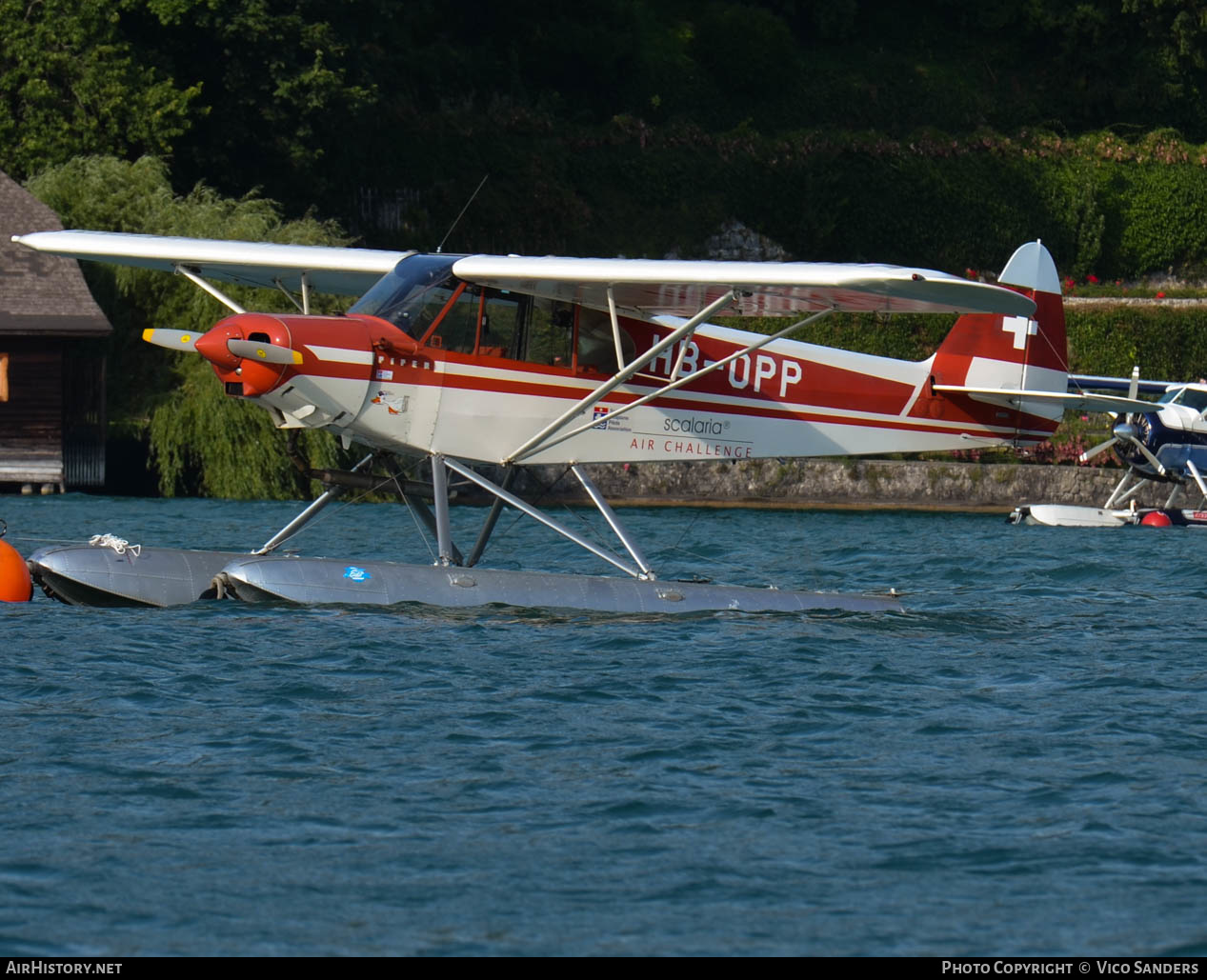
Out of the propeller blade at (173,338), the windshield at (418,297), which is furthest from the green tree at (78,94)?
the windshield at (418,297)

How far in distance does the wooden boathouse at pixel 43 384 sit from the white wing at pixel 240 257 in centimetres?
1429

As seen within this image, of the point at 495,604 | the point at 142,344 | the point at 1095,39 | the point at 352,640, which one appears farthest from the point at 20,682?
the point at 1095,39

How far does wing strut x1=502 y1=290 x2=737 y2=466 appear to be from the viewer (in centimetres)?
1323

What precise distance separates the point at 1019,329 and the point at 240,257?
707cm

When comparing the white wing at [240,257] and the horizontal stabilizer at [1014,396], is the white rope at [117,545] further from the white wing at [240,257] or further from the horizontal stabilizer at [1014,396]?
the horizontal stabilizer at [1014,396]

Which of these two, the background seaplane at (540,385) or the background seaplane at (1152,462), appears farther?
the background seaplane at (1152,462)

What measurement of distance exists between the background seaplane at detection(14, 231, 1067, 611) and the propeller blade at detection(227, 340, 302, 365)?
0.02 m

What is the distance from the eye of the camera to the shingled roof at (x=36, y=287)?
2952 cm

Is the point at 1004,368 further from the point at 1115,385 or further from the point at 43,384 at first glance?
the point at 43,384

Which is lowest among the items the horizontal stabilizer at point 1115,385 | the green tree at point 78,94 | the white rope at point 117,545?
the white rope at point 117,545

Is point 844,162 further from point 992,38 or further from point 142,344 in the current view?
point 142,344

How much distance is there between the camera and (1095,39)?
53219mm

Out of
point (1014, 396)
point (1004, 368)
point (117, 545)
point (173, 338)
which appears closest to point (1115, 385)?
point (1004, 368)
